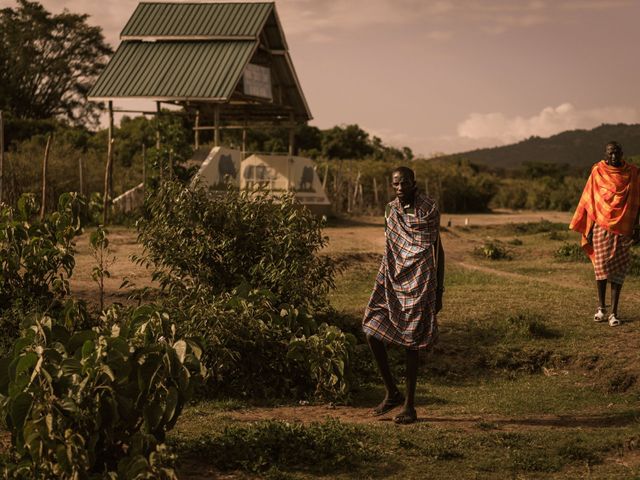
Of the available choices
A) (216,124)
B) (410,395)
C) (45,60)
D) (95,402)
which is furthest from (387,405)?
(45,60)

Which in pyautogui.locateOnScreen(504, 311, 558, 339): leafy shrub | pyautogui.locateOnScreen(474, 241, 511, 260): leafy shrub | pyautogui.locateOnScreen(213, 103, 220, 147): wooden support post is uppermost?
pyautogui.locateOnScreen(213, 103, 220, 147): wooden support post

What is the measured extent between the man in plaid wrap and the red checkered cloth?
3906mm

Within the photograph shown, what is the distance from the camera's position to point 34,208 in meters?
8.53

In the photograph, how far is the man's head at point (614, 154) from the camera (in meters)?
9.99

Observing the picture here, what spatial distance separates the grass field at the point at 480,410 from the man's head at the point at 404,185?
154 centimetres

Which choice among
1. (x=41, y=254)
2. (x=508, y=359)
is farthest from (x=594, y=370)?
(x=41, y=254)

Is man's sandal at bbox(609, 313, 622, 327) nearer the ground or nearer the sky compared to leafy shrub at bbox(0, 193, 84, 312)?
nearer the ground

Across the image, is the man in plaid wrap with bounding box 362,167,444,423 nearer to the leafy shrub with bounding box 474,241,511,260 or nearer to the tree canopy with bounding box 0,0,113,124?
the leafy shrub with bounding box 474,241,511,260

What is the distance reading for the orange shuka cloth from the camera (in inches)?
396

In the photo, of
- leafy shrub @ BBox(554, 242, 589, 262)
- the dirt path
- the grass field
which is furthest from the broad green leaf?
leafy shrub @ BBox(554, 242, 589, 262)

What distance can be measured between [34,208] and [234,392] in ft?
8.16

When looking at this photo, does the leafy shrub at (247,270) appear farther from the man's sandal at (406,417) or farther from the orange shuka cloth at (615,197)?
the orange shuka cloth at (615,197)

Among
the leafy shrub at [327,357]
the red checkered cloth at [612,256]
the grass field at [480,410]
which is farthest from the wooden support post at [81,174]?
the leafy shrub at [327,357]

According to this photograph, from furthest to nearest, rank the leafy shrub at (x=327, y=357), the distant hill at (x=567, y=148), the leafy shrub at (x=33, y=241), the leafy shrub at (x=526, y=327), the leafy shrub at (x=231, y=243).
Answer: the distant hill at (x=567, y=148), the leafy shrub at (x=526, y=327), the leafy shrub at (x=231, y=243), the leafy shrub at (x=33, y=241), the leafy shrub at (x=327, y=357)
